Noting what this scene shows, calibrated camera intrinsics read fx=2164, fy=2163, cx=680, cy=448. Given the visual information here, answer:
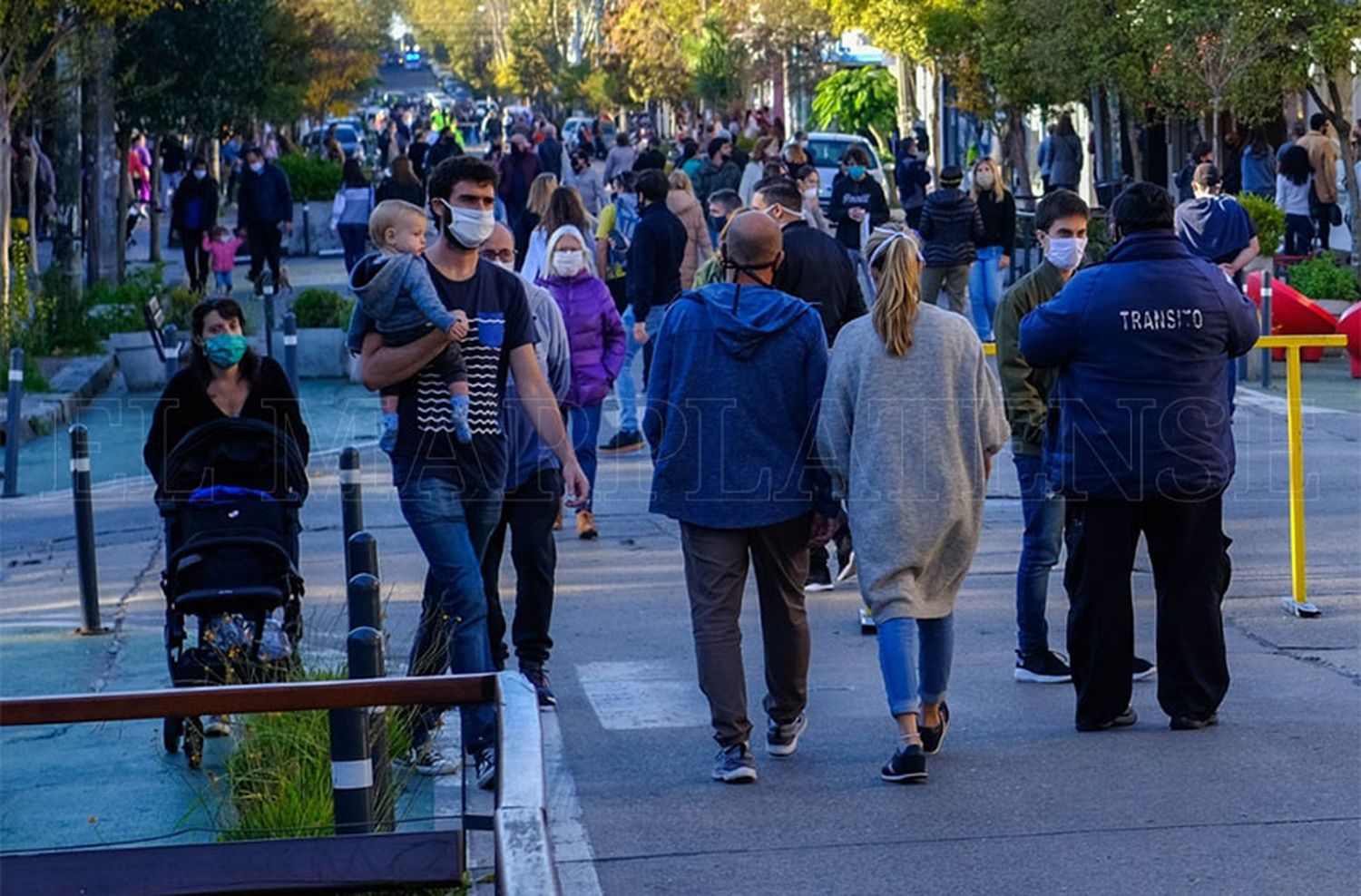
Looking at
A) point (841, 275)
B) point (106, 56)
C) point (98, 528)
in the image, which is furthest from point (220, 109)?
point (841, 275)

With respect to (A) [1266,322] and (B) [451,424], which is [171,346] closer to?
(A) [1266,322]

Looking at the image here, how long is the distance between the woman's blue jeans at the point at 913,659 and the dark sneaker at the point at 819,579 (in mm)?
3137

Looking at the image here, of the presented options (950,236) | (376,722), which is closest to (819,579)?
(376,722)

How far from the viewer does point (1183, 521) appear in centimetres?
753

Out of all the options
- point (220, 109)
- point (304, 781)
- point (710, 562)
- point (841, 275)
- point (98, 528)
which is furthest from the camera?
point (220, 109)

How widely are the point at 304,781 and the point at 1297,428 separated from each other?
16.0 ft

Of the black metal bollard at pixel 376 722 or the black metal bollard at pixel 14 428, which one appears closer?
the black metal bollard at pixel 376 722

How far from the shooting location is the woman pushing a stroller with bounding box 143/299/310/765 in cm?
759

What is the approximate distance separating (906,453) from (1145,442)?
907 mm

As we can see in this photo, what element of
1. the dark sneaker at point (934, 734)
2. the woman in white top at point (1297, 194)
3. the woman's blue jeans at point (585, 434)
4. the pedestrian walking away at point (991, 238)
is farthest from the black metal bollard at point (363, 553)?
the woman in white top at point (1297, 194)

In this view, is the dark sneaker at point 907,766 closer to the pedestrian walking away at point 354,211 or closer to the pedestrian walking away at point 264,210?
the pedestrian walking away at point 264,210

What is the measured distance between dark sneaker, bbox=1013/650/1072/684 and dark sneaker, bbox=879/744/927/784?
5.05ft

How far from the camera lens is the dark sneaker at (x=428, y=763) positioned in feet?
23.8

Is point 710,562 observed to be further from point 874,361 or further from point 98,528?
point 98,528
